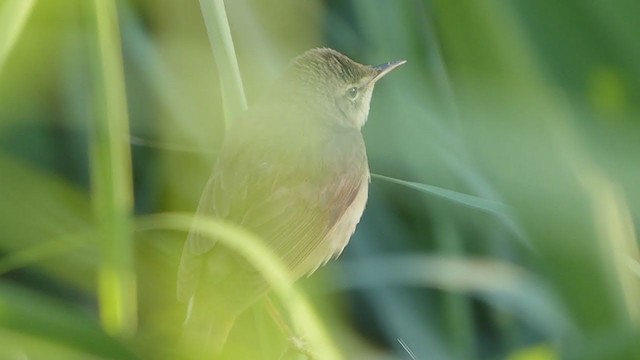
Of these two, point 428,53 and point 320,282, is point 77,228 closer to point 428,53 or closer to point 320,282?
point 320,282

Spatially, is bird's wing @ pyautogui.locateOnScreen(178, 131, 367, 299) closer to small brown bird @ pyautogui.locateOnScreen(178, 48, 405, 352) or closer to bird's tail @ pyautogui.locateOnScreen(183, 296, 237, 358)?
small brown bird @ pyautogui.locateOnScreen(178, 48, 405, 352)

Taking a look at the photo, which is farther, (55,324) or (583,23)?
(583,23)

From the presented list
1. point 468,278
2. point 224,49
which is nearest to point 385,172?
point 468,278

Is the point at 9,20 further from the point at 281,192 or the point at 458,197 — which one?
the point at 281,192

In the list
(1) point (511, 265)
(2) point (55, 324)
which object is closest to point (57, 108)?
(1) point (511, 265)

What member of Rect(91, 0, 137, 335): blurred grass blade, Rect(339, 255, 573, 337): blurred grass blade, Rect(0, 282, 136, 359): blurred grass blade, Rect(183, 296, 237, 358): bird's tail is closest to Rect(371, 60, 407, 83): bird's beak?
Rect(339, 255, 573, 337): blurred grass blade

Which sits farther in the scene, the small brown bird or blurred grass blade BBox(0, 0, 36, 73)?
the small brown bird

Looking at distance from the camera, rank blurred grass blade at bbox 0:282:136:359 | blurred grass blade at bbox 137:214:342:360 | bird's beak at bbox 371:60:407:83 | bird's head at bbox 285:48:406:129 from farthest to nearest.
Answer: bird's head at bbox 285:48:406:129, bird's beak at bbox 371:60:407:83, blurred grass blade at bbox 137:214:342:360, blurred grass blade at bbox 0:282:136:359
